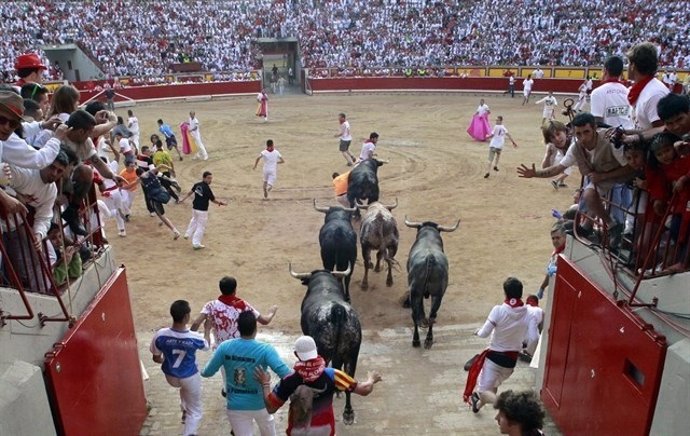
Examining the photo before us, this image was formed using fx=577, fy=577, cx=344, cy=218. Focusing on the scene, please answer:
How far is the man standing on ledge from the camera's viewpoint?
417 inches

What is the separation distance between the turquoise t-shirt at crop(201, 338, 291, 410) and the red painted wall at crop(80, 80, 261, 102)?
3048 cm

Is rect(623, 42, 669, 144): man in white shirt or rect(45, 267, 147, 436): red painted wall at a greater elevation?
rect(623, 42, 669, 144): man in white shirt

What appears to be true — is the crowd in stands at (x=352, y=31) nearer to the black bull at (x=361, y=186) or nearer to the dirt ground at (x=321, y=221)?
the dirt ground at (x=321, y=221)

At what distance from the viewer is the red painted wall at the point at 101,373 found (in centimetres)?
414

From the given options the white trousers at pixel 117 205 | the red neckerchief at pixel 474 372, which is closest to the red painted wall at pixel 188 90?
the white trousers at pixel 117 205

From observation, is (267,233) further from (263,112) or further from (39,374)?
(263,112)

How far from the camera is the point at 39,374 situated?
375 centimetres

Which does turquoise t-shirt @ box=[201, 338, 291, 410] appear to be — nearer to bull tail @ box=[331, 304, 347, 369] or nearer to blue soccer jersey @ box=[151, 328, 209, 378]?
blue soccer jersey @ box=[151, 328, 209, 378]

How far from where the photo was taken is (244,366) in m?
4.48

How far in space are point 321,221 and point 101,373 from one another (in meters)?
7.85

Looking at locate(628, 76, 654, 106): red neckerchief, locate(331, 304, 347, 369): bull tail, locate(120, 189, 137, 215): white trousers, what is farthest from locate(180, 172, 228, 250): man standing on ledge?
locate(628, 76, 654, 106): red neckerchief

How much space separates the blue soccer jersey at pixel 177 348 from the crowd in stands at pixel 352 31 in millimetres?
33238

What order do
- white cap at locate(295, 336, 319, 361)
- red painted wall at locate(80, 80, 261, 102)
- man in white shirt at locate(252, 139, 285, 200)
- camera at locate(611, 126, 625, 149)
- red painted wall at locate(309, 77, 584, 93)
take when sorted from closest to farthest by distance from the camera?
1. white cap at locate(295, 336, 319, 361)
2. camera at locate(611, 126, 625, 149)
3. man in white shirt at locate(252, 139, 285, 200)
4. red painted wall at locate(80, 80, 261, 102)
5. red painted wall at locate(309, 77, 584, 93)

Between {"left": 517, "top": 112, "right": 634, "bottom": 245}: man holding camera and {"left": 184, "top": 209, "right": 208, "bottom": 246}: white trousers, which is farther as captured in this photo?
{"left": 184, "top": 209, "right": 208, "bottom": 246}: white trousers
